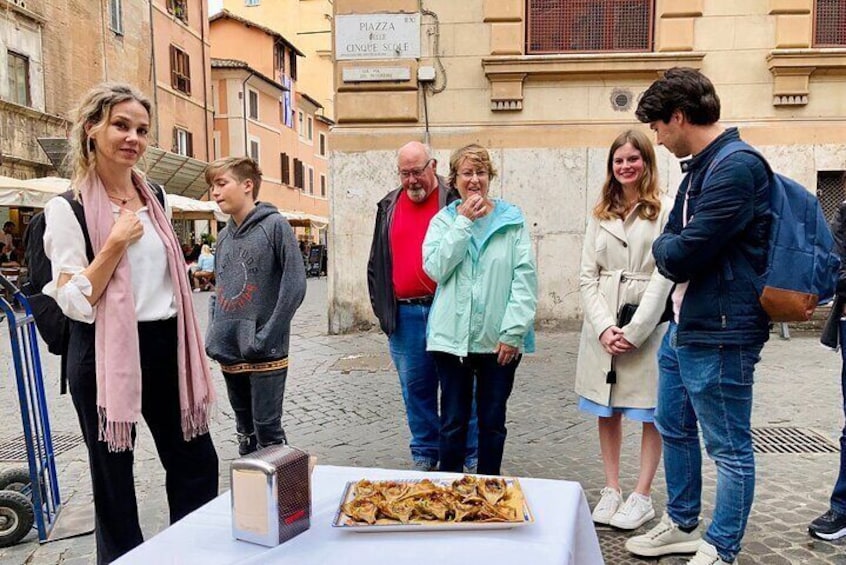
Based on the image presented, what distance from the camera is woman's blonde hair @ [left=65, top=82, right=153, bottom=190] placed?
2.36 metres

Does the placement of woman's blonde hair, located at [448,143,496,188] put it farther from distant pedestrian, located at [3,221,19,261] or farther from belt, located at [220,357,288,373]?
distant pedestrian, located at [3,221,19,261]

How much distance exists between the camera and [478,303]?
3.34m

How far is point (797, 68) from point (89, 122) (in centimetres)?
851

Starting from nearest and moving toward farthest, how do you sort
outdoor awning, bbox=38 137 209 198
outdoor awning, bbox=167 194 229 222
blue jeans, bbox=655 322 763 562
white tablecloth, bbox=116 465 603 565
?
white tablecloth, bbox=116 465 603 565 → blue jeans, bbox=655 322 763 562 → outdoor awning, bbox=167 194 229 222 → outdoor awning, bbox=38 137 209 198

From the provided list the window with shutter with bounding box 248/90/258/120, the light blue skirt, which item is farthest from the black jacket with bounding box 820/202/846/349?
the window with shutter with bounding box 248/90/258/120

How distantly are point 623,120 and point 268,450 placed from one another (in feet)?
26.1

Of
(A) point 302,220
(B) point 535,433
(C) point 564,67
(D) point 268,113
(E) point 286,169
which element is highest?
(D) point 268,113

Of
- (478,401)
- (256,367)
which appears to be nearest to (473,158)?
(478,401)

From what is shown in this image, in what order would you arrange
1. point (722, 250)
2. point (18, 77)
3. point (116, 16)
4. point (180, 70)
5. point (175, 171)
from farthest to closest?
point (180, 70)
point (116, 16)
point (175, 171)
point (18, 77)
point (722, 250)

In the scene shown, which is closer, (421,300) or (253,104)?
(421,300)

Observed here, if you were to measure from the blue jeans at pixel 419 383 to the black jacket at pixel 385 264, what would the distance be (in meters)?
0.06

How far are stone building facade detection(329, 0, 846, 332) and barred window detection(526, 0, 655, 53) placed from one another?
1 cm

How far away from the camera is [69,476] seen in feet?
13.8

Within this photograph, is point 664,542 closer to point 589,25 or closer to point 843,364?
point 843,364
